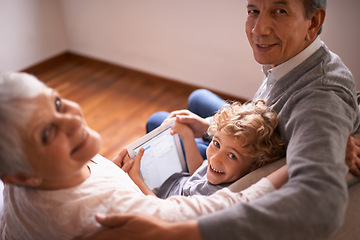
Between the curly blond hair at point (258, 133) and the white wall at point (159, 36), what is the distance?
1203mm

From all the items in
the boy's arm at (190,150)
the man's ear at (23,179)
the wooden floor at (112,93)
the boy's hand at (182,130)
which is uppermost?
the man's ear at (23,179)

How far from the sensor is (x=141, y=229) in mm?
767

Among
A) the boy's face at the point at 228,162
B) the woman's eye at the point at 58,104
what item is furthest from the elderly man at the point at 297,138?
the woman's eye at the point at 58,104

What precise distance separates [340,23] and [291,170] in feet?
4.87

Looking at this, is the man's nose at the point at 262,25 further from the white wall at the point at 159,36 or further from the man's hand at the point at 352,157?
the white wall at the point at 159,36

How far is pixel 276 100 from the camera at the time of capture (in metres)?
1.12

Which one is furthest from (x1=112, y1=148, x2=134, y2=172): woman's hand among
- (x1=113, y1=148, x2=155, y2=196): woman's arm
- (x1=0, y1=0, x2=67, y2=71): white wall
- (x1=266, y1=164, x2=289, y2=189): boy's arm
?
(x1=0, y1=0, x2=67, y2=71): white wall

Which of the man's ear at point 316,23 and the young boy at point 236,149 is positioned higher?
the man's ear at point 316,23

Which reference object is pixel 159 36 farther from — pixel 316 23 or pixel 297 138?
pixel 297 138

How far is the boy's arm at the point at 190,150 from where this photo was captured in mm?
1409

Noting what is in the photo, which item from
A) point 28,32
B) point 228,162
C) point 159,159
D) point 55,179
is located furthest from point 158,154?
point 28,32

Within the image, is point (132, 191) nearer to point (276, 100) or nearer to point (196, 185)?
point (196, 185)

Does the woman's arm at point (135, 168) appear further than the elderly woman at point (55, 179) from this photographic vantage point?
Yes

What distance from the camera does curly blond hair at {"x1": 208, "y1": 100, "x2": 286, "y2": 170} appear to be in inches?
42.1
